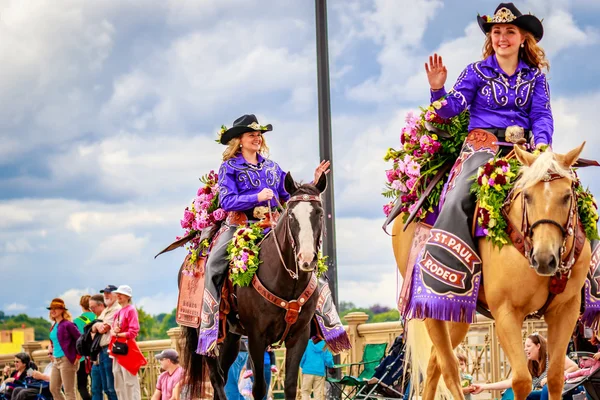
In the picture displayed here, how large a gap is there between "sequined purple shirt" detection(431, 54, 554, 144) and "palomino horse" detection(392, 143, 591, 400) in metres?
0.87

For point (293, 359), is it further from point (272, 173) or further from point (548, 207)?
point (548, 207)

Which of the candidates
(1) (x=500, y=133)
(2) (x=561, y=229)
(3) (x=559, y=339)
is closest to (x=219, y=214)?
(1) (x=500, y=133)

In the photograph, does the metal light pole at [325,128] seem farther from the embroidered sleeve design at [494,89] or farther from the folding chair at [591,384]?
the embroidered sleeve design at [494,89]

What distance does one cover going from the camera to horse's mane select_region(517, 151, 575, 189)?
6.71 metres

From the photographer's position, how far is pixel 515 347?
704cm

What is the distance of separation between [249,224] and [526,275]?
4.28 metres

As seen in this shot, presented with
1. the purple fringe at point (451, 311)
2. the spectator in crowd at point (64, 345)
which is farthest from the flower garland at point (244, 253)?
the spectator in crowd at point (64, 345)

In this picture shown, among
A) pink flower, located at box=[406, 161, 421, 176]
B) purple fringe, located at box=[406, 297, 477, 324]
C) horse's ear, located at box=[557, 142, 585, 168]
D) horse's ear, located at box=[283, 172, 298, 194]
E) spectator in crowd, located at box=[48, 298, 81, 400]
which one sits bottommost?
purple fringe, located at box=[406, 297, 477, 324]

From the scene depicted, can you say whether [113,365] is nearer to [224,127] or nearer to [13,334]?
[224,127]

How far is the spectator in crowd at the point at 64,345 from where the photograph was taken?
15758 millimetres

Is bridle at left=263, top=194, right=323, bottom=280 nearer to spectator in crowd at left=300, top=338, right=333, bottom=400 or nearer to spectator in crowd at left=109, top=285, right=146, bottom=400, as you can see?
spectator in crowd at left=300, top=338, right=333, bottom=400

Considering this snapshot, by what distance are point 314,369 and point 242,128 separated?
5.14 m

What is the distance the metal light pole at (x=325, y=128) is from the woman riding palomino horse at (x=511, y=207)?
2949 millimetres

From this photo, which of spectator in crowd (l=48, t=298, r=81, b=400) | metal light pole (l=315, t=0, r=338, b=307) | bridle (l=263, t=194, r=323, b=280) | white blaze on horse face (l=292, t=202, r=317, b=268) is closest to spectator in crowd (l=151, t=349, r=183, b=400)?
spectator in crowd (l=48, t=298, r=81, b=400)
